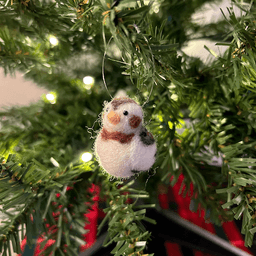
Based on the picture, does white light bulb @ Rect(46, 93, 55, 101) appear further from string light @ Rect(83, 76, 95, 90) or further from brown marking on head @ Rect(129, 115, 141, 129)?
brown marking on head @ Rect(129, 115, 141, 129)

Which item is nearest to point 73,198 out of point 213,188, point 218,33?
point 213,188

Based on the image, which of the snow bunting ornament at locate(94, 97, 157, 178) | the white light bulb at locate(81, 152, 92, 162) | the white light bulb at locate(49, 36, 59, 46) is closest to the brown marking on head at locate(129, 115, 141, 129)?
the snow bunting ornament at locate(94, 97, 157, 178)

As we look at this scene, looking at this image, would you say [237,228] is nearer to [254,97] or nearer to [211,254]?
[211,254]

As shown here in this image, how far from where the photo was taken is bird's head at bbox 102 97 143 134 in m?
0.21

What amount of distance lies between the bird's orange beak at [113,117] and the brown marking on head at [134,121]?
0.01m

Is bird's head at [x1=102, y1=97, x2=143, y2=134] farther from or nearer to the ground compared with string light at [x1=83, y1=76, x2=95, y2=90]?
nearer to the ground

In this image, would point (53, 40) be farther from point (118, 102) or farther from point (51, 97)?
point (118, 102)

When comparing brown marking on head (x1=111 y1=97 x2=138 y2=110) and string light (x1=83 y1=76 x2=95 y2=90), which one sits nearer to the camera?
brown marking on head (x1=111 y1=97 x2=138 y2=110)

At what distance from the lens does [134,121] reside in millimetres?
215

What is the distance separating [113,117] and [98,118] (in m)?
0.07

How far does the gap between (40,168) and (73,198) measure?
0.08m

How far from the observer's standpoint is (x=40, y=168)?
259 mm

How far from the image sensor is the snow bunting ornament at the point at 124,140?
0.21 m

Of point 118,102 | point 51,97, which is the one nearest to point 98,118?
point 118,102
